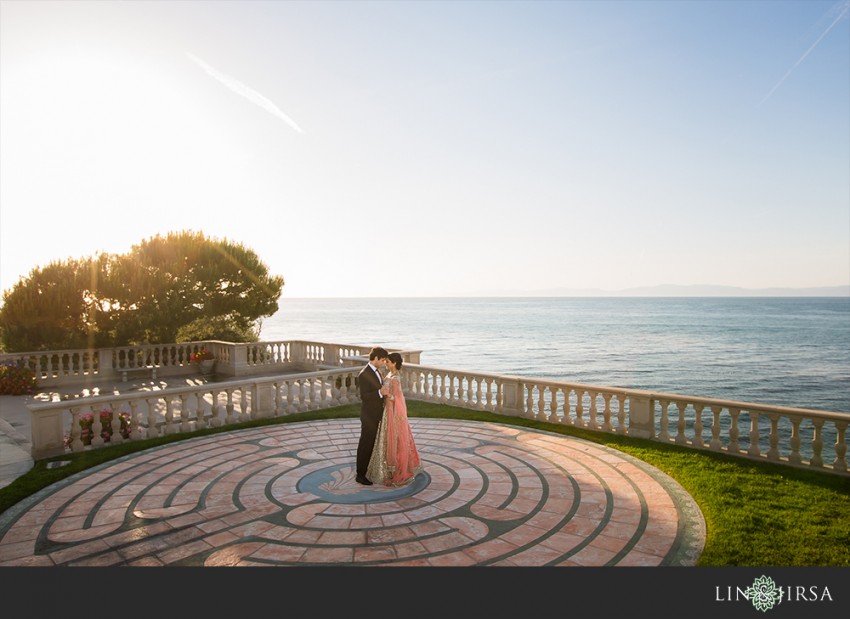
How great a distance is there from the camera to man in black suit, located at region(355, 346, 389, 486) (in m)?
8.29

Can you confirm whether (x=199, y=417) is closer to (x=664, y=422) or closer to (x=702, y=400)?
(x=664, y=422)

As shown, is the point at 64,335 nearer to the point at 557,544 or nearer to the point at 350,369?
the point at 350,369

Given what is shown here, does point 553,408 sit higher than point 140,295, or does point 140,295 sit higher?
point 140,295

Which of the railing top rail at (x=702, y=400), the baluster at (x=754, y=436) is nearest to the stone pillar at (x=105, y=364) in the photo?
the railing top rail at (x=702, y=400)

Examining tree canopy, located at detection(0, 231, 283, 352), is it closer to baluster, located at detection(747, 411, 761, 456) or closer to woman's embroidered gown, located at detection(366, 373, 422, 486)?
woman's embroidered gown, located at detection(366, 373, 422, 486)

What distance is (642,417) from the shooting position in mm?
11281

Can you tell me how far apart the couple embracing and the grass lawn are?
4417mm

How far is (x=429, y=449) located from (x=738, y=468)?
5716 millimetres

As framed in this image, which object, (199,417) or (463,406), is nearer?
(199,417)

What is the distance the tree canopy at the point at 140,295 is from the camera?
23875 millimetres

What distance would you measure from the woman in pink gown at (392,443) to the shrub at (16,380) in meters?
17.4

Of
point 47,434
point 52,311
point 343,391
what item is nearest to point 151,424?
point 47,434

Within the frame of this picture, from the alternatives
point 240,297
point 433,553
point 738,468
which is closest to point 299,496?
point 433,553

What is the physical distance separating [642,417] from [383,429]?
20.4 feet
